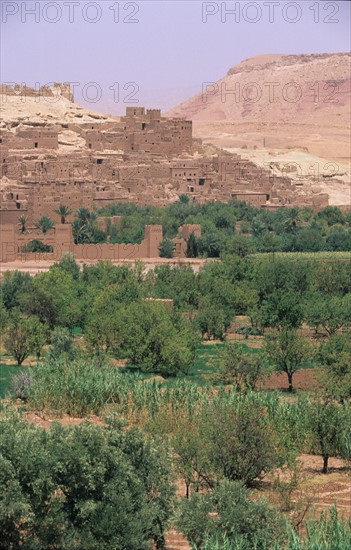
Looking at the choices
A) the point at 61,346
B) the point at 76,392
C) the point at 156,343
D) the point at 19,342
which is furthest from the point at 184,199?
the point at 76,392

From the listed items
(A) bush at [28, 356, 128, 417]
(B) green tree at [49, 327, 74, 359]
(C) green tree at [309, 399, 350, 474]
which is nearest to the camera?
(C) green tree at [309, 399, 350, 474]

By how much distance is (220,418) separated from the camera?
68.6 ft

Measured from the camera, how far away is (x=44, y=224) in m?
62.8

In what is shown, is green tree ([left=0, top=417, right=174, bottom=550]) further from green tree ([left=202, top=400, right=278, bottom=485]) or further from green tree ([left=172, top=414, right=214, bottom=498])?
green tree ([left=202, top=400, right=278, bottom=485])

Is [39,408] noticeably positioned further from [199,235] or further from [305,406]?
[199,235]

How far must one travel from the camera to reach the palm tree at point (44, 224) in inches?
2461

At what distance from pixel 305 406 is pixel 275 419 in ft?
3.12

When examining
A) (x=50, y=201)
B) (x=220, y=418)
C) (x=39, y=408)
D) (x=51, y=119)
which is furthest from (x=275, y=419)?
(x=51, y=119)

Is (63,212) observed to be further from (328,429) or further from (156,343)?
(328,429)

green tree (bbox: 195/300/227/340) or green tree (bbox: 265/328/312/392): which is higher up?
green tree (bbox: 265/328/312/392)

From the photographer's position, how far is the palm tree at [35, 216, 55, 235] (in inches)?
2461

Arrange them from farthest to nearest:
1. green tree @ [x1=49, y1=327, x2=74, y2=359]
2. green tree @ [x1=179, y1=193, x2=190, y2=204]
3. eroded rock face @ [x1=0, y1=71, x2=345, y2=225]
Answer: green tree @ [x1=179, y1=193, x2=190, y2=204] → eroded rock face @ [x1=0, y1=71, x2=345, y2=225] → green tree @ [x1=49, y1=327, x2=74, y2=359]

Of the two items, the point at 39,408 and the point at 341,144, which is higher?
the point at 39,408

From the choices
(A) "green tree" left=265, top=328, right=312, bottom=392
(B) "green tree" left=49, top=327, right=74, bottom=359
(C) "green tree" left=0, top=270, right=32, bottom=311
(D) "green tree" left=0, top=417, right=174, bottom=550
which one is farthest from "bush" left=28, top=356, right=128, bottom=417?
(C) "green tree" left=0, top=270, right=32, bottom=311
